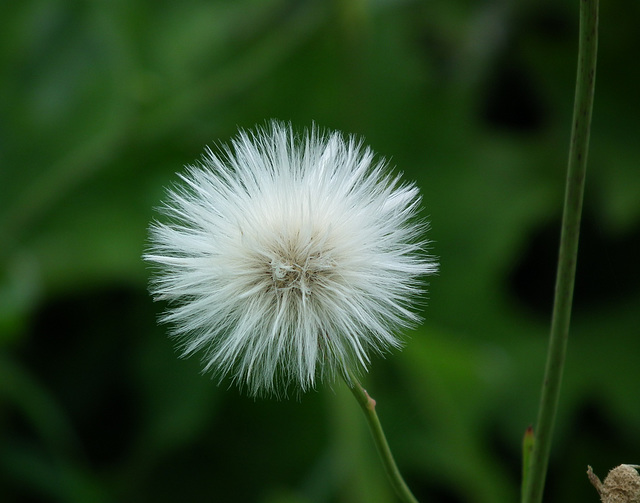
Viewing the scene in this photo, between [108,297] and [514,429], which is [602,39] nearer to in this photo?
[514,429]

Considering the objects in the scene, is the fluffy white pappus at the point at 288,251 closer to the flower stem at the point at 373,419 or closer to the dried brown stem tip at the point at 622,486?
the flower stem at the point at 373,419

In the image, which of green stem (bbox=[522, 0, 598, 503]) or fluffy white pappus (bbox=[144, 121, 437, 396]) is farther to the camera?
fluffy white pappus (bbox=[144, 121, 437, 396])

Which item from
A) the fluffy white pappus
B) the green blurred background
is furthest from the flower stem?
the green blurred background

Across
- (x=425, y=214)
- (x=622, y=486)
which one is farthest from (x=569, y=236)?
(x=425, y=214)

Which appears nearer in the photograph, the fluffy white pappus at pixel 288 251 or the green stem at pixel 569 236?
the green stem at pixel 569 236

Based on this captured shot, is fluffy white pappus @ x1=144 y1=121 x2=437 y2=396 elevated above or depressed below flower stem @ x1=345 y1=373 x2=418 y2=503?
above

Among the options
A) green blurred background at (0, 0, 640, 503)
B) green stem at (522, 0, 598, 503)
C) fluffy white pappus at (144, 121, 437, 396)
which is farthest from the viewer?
green blurred background at (0, 0, 640, 503)

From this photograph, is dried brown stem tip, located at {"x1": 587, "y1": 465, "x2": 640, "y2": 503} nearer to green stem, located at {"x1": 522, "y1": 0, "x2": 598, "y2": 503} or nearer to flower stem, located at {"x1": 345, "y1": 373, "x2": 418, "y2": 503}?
green stem, located at {"x1": 522, "y1": 0, "x2": 598, "y2": 503}

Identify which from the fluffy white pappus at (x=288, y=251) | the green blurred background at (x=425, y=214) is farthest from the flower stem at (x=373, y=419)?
the green blurred background at (x=425, y=214)
